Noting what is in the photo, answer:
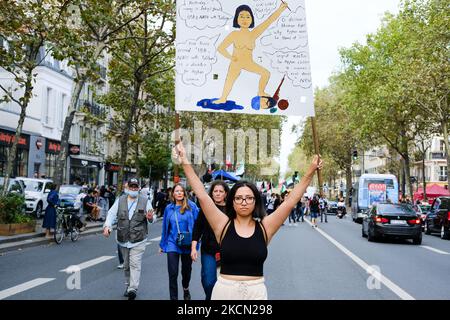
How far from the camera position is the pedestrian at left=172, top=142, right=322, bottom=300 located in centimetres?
405

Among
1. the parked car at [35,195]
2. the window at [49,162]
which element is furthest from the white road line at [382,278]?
the window at [49,162]

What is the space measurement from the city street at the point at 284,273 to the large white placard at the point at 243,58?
416 centimetres

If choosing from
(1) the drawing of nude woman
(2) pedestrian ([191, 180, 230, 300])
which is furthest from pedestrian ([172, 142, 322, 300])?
(2) pedestrian ([191, 180, 230, 300])

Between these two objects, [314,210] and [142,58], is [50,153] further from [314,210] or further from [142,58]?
[314,210]

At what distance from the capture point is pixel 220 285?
161 inches

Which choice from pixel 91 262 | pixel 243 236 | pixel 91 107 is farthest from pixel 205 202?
pixel 91 107

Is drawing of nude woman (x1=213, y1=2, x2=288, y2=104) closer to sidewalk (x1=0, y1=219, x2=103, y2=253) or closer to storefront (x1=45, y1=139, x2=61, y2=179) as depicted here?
sidewalk (x1=0, y1=219, x2=103, y2=253)

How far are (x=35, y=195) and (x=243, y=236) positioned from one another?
Result: 2646cm

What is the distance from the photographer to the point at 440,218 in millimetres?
26828

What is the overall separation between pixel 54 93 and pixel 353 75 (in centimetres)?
2390

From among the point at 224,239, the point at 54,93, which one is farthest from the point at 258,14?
the point at 54,93

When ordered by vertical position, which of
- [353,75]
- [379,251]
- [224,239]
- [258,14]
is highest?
[353,75]

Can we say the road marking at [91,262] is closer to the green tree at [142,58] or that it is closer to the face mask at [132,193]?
the face mask at [132,193]
